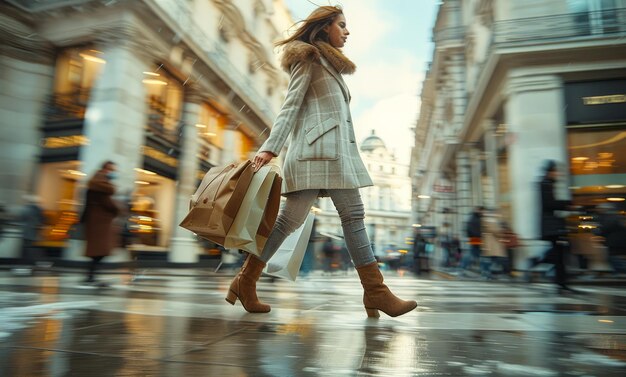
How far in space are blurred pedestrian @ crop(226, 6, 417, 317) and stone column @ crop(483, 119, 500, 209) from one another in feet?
42.6

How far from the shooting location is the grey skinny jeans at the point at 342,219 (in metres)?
2.66

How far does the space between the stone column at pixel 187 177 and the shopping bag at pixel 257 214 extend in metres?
12.2

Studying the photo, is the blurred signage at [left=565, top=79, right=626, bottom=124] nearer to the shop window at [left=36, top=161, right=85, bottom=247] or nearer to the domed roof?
the shop window at [left=36, top=161, right=85, bottom=247]

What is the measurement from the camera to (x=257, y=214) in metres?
2.51

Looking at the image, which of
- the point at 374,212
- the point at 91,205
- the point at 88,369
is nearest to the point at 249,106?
the point at 91,205

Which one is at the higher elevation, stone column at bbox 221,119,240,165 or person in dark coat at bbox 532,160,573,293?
stone column at bbox 221,119,240,165

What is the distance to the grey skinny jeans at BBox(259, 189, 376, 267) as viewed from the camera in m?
2.66

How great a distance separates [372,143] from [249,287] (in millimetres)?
99299

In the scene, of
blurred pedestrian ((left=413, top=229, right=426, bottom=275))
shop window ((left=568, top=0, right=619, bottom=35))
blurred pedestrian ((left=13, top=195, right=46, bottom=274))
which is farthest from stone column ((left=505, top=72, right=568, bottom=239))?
blurred pedestrian ((left=13, top=195, right=46, bottom=274))

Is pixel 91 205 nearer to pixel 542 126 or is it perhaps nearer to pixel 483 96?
pixel 542 126

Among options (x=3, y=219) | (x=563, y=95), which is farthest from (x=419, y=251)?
(x=3, y=219)

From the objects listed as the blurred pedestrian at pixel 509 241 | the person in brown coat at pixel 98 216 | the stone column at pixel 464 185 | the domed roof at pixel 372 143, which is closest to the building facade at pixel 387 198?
the domed roof at pixel 372 143

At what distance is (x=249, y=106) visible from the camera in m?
19.4

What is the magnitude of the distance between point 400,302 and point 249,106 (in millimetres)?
17717
